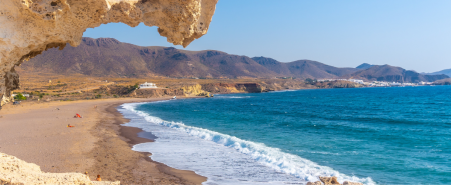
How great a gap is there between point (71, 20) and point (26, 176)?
2.55 m

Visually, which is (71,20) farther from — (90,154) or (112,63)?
(112,63)

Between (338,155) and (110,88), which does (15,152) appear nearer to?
(338,155)

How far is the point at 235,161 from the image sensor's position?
39.1ft

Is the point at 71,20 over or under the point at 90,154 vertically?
over

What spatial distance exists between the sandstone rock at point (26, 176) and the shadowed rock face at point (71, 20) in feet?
4.09

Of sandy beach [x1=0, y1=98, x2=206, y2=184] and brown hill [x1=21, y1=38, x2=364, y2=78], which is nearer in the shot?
sandy beach [x1=0, y1=98, x2=206, y2=184]

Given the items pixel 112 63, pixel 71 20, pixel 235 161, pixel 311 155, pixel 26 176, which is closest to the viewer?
pixel 26 176

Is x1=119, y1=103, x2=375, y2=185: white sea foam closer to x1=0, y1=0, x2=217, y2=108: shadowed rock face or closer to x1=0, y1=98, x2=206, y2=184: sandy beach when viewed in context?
x1=0, y1=98, x2=206, y2=184: sandy beach

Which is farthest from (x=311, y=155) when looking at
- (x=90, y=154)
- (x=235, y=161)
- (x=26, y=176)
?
(x=26, y=176)

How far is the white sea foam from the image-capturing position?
32.1 ft

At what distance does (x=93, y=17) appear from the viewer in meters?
4.63

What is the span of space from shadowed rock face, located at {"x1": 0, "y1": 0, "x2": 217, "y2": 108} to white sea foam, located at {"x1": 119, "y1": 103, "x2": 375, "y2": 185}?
583cm

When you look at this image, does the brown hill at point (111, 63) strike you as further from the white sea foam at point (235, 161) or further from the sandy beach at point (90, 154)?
the white sea foam at point (235, 161)

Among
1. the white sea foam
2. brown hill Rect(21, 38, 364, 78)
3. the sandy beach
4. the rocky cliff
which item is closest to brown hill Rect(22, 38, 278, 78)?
brown hill Rect(21, 38, 364, 78)
